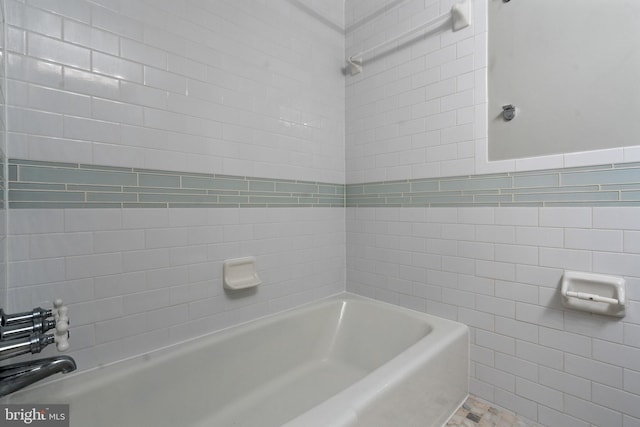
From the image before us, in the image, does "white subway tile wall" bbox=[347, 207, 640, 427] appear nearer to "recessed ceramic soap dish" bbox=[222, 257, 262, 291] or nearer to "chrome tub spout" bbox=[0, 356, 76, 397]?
"recessed ceramic soap dish" bbox=[222, 257, 262, 291]

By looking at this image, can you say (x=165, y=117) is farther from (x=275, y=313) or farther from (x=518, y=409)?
(x=518, y=409)

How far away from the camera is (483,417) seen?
4.26ft

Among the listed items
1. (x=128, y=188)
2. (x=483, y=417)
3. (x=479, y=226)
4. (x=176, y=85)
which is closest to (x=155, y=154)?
(x=128, y=188)

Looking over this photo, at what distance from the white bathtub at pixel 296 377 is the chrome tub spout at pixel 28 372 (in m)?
0.29

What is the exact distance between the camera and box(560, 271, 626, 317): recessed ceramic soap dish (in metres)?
1.03

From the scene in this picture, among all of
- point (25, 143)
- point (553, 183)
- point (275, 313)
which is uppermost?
point (25, 143)

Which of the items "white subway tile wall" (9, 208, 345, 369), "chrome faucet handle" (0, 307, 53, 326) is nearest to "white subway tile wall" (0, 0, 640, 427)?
"white subway tile wall" (9, 208, 345, 369)

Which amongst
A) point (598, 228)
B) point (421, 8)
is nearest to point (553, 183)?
point (598, 228)

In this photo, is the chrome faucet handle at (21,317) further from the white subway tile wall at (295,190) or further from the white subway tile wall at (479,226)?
the white subway tile wall at (479,226)

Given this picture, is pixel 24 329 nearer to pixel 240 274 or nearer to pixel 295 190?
pixel 240 274

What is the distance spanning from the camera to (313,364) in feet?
5.40

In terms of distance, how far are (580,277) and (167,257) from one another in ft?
5.87

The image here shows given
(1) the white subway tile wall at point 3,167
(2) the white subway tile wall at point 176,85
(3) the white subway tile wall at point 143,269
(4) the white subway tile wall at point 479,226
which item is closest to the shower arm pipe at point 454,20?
(4) the white subway tile wall at point 479,226

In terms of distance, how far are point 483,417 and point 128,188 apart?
6.41 feet
